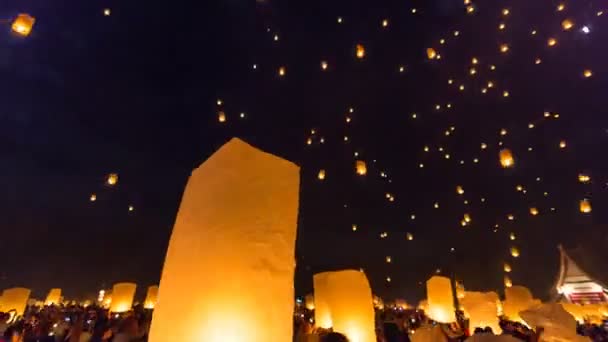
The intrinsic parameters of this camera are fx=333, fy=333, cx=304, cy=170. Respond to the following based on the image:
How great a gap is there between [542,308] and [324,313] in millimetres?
7143

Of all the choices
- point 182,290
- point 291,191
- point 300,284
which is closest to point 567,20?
point 291,191

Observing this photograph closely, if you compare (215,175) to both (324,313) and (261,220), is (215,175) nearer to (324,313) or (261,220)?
(261,220)

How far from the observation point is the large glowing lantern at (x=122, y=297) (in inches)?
598

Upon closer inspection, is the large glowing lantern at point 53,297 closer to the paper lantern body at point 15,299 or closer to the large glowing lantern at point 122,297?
the paper lantern body at point 15,299

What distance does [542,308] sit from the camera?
4785mm

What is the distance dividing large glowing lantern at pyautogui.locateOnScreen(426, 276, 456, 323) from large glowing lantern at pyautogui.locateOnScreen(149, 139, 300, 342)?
11.8 m

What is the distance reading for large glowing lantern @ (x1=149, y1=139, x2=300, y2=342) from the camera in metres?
2.50

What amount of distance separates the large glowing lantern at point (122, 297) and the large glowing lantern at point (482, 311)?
569 inches

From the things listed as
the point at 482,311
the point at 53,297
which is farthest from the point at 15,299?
the point at 482,311

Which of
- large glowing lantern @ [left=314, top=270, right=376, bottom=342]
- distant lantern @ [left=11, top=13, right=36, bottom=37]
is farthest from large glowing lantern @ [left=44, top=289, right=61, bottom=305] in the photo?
distant lantern @ [left=11, top=13, right=36, bottom=37]

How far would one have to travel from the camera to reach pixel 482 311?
417 inches

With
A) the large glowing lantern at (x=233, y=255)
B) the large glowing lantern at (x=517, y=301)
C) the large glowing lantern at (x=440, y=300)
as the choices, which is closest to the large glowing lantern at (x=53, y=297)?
the large glowing lantern at (x=440, y=300)

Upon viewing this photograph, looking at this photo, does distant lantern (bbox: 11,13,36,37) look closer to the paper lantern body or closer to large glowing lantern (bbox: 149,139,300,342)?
large glowing lantern (bbox: 149,139,300,342)

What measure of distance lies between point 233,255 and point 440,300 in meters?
12.4
